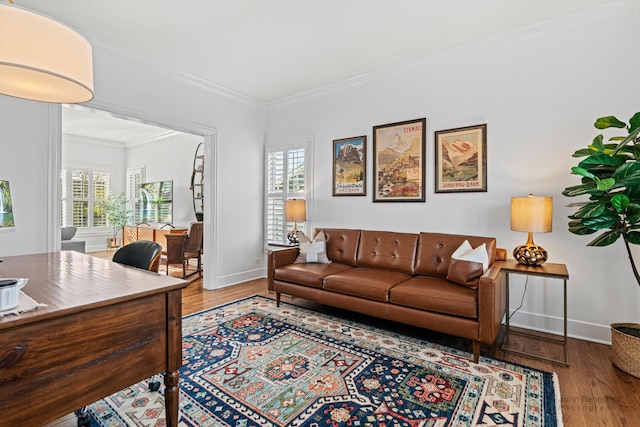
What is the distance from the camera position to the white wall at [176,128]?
288 centimetres

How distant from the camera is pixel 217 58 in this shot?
363cm

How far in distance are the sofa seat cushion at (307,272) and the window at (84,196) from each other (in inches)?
276

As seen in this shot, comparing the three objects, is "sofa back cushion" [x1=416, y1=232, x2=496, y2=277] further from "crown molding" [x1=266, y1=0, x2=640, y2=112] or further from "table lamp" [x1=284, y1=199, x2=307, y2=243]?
"crown molding" [x1=266, y1=0, x2=640, y2=112]

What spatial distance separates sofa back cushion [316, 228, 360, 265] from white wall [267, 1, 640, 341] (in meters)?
0.47

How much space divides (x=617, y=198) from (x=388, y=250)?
6.44ft

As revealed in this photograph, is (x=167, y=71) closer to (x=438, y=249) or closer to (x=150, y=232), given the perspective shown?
(x=150, y=232)

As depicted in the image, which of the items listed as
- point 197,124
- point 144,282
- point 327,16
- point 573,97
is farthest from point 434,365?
point 197,124

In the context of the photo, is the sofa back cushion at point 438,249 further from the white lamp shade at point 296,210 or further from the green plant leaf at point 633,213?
the white lamp shade at point 296,210

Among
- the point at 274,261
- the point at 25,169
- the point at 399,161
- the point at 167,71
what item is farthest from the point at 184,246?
the point at 399,161

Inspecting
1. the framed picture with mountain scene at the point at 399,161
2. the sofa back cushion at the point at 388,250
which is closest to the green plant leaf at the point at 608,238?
the sofa back cushion at the point at 388,250

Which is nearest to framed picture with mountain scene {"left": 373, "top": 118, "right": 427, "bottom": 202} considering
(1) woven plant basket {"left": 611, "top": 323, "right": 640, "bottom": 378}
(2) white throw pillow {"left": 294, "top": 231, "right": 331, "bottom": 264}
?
(2) white throw pillow {"left": 294, "top": 231, "right": 331, "bottom": 264}

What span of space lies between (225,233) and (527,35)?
4.29m

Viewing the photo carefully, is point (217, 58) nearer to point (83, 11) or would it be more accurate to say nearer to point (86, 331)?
point (83, 11)

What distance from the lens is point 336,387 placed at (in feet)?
6.66
